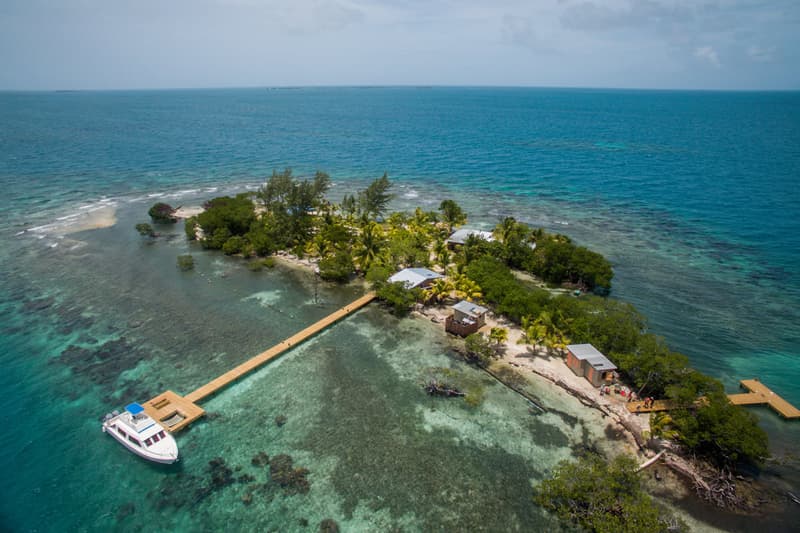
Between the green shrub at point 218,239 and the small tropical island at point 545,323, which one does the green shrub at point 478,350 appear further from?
the green shrub at point 218,239

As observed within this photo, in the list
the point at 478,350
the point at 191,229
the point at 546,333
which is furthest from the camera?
the point at 191,229

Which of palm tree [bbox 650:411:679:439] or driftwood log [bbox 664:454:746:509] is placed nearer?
driftwood log [bbox 664:454:746:509]

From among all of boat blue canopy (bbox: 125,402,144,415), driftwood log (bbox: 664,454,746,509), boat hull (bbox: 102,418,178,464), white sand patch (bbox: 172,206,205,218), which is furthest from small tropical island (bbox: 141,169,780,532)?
Result: boat blue canopy (bbox: 125,402,144,415)

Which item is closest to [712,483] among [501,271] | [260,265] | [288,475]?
[501,271]

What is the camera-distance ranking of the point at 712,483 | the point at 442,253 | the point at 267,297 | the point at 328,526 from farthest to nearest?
the point at 442,253 < the point at 267,297 < the point at 712,483 < the point at 328,526

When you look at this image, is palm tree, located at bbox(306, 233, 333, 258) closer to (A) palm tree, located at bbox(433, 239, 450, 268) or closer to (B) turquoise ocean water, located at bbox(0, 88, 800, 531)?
(B) turquoise ocean water, located at bbox(0, 88, 800, 531)

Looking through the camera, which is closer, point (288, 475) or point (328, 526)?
point (328, 526)

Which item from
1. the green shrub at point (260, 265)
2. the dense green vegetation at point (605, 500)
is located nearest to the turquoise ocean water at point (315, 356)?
the dense green vegetation at point (605, 500)

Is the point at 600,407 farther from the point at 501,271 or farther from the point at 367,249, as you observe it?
the point at 367,249
